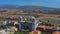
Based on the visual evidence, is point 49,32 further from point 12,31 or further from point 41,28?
point 12,31

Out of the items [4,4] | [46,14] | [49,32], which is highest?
[4,4]

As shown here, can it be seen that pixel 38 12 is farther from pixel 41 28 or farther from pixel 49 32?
pixel 49 32

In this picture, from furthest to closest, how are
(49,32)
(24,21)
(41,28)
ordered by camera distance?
(24,21)
(41,28)
(49,32)

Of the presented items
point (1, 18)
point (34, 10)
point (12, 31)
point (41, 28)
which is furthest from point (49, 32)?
point (1, 18)

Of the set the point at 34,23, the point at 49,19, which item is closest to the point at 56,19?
the point at 49,19

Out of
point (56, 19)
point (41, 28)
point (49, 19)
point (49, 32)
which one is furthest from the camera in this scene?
point (49, 19)

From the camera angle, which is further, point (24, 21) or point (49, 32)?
point (24, 21)

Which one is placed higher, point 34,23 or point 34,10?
point 34,10

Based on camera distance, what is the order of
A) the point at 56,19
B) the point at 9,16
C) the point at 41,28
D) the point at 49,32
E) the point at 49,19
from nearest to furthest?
the point at 49,32 → the point at 41,28 → the point at 56,19 → the point at 49,19 → the point at 9,16

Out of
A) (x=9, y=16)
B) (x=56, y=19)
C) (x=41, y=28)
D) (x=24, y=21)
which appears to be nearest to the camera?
(x=41, y=28)
